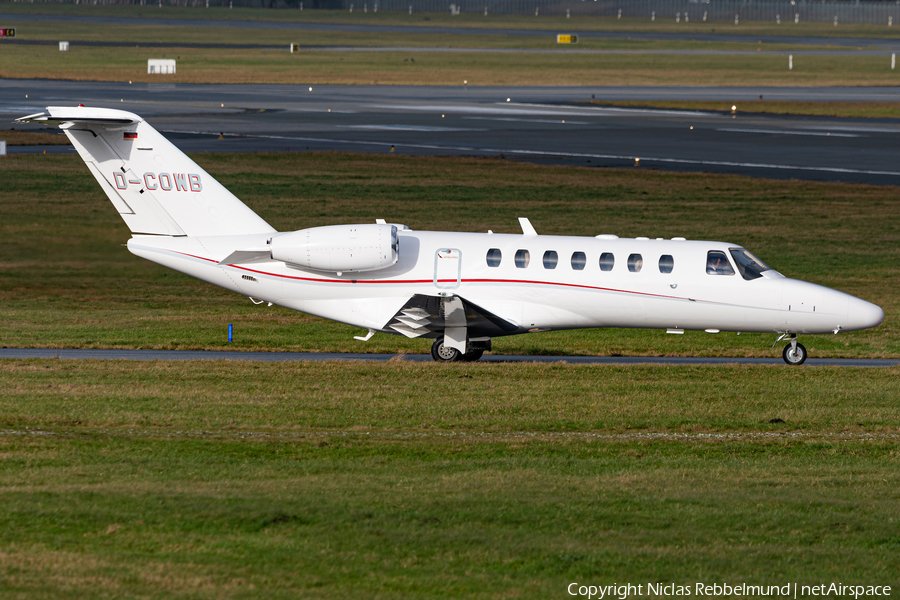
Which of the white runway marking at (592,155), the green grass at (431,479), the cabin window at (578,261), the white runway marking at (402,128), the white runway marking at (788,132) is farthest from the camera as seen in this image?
the white runway marking at (402,128)

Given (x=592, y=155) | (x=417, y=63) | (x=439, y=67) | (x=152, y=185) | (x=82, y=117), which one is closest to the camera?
(x=82, y=117)

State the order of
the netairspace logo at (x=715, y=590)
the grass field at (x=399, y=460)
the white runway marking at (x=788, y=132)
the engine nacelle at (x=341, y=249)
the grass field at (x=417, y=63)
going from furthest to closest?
1. the grass field at (x=417, y=63)
2. the white runway marking at (x=788, y=132)
3. the engine nacelle at (x=341, y=249)
4. the grass field at (x=399, y=460)
5. the netairspace logo at (x=715, y=590)

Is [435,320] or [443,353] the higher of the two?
[435,320]

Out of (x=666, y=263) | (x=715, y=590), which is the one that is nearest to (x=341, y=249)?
(x=666, y=263)

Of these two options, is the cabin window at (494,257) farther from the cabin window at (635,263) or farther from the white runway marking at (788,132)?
the white runway marking at (788,132)

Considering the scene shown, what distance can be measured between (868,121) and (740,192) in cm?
3350

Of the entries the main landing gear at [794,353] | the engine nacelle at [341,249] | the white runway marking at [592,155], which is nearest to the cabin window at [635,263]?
the main landing gear at [794,353]

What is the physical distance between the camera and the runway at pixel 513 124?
65688 mm

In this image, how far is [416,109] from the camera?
89.1 meters

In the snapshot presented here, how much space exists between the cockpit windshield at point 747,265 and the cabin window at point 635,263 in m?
2.13

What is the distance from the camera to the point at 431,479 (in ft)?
53.5

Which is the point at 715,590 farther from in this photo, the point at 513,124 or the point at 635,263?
the point at 513,124

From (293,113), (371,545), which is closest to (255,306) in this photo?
(371,545)

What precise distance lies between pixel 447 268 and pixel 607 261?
11.8 feet
